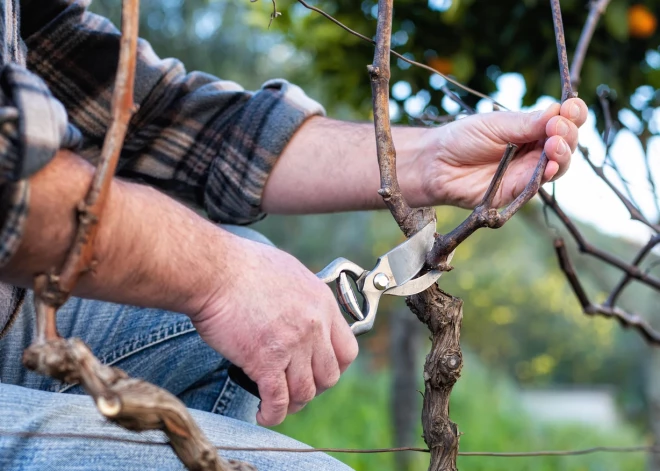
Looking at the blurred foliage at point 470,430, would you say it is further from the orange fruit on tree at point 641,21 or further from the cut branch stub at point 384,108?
the cut branch stub at point 384,108

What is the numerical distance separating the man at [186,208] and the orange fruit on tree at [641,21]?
78 cm

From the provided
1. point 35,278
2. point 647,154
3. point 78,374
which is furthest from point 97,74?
point 647,154

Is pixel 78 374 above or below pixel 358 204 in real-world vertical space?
above

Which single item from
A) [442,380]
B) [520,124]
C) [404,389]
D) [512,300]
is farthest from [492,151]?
[512,300]

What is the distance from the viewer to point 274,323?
0.81 metres

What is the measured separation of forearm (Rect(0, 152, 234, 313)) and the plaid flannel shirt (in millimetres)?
535

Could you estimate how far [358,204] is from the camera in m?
1.31

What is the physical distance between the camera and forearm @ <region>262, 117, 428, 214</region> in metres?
1.28

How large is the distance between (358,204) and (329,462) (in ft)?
1.71

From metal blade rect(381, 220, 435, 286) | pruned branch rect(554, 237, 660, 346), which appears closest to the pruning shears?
metal blade rect(381, 220, 435, 286)

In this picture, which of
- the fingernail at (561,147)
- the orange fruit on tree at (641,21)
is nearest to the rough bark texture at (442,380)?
the fingernail at (561,147)

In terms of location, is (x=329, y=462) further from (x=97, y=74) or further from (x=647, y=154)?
(x=647, y=154)

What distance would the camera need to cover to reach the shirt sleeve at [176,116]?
1.27m

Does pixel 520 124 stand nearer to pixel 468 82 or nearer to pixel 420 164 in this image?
pixel 420 164
